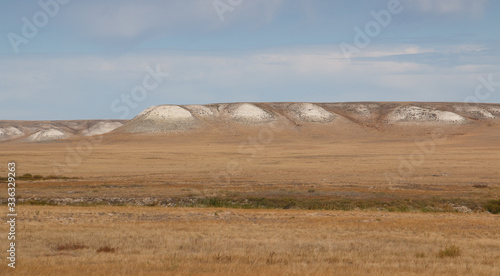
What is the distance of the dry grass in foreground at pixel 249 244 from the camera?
12234 mm

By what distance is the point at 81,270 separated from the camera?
11695 millimetres

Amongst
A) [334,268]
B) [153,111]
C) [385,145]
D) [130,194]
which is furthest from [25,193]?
[153,111]

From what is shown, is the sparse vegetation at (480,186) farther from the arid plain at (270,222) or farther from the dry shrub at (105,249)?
the dry shrub at (105,249)

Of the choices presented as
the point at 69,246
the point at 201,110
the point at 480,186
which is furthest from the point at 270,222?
the point at 201,110

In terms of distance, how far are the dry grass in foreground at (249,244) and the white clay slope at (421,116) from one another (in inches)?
5537

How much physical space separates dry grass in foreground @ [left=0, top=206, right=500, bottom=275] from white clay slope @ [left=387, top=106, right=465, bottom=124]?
14065cm

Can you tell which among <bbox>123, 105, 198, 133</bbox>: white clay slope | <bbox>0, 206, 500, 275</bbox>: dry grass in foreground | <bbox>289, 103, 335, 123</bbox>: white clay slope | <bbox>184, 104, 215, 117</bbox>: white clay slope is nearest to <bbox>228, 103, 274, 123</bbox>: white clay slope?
<bbox>184, 104, 215, 117</bbox>: white clay slope

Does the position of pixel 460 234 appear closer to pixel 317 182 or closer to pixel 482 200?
pixel 482 200

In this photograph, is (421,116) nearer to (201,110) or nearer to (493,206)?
(201,110)

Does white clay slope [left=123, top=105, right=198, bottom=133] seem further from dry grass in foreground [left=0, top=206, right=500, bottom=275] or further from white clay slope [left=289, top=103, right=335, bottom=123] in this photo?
dry grass in foreground [left=0, top=206, right=500, bottom=275]

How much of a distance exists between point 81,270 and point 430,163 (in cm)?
6660

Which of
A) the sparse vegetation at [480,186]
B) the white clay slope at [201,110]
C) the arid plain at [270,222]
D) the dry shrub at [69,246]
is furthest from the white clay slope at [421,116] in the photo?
the dry shrub at [69,246]

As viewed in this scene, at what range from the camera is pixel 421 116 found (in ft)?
531

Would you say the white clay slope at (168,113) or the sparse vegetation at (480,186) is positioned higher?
the white clay slope at (168,113)
